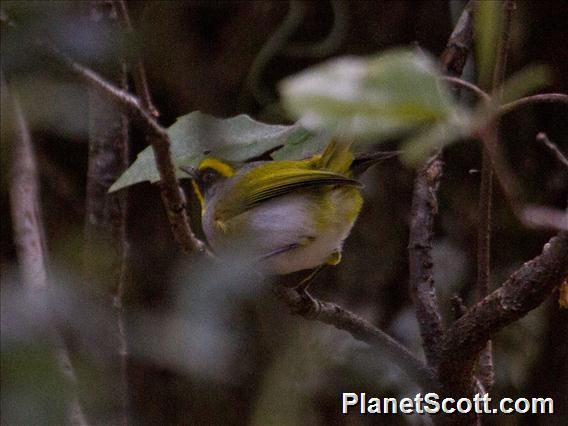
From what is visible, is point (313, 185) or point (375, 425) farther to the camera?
point (375, 425)

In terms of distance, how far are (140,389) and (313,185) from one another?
92 centimetres

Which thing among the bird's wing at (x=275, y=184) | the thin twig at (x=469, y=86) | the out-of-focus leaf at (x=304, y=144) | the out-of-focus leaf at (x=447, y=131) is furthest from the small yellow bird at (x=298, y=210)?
the out-of-focus leaf at (x=447, y=131)

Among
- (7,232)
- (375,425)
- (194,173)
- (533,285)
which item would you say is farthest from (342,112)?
(7,232)

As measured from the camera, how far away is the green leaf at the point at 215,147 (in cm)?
142

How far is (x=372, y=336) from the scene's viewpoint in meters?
1.48

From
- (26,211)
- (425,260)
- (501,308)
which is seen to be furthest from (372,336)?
(26,211)

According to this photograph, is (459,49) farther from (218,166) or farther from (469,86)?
(218,166)

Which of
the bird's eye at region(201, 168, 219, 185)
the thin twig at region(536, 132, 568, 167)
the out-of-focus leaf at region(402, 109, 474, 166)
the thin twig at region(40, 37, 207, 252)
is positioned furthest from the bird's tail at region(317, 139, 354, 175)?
the out-of-focus leaf at region(402, 109, 474, 166)

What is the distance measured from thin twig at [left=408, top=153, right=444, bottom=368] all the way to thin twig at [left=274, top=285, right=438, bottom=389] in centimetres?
3

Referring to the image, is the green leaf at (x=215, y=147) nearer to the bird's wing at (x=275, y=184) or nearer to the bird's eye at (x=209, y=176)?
the bird's wing at (x=275, y=184)

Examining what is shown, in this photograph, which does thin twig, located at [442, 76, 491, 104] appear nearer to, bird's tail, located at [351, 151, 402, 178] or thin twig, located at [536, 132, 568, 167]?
thin twig, located at [536, 132, 568, 167]

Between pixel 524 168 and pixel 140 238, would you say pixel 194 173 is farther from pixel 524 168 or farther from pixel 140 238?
pixel 524 168

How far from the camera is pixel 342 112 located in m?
0.51

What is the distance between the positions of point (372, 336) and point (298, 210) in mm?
431
